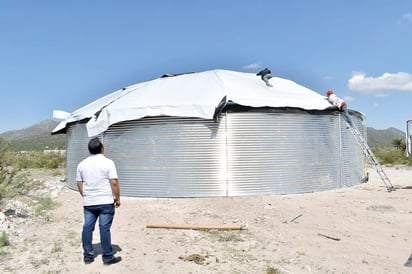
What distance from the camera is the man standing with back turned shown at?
5129 millimetres

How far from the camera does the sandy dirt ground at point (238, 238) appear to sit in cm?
512

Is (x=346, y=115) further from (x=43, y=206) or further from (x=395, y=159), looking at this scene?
(x=395, y=159)

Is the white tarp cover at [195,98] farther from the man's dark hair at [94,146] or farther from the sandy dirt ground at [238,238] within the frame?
the man's dark hair at [94,146]

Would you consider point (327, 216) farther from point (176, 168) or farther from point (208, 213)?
point (176, 168)

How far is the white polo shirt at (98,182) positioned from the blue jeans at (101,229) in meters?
0.09

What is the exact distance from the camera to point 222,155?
10.0 m

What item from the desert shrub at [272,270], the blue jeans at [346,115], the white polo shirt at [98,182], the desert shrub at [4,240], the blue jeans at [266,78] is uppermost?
the blue jeans at [266,78]

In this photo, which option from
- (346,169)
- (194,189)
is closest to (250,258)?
(194,189)

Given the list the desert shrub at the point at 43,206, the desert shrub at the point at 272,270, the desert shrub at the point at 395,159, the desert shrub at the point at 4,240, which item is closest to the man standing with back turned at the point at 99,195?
the desert shrub at the point at 4,240

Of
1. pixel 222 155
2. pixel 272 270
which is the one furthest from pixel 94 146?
pixel 222 155

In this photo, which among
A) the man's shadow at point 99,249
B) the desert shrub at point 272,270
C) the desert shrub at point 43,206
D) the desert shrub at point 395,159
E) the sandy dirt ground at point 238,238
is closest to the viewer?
the desert shrub at point 272,270

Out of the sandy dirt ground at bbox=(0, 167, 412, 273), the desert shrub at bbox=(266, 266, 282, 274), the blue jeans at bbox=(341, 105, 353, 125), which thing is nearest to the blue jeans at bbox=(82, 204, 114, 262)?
the sandy dirt ground at bbox=(0, 167, 412, 273)

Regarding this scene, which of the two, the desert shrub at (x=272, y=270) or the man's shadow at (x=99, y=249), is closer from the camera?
the desert shrub at (x=272, y=270)

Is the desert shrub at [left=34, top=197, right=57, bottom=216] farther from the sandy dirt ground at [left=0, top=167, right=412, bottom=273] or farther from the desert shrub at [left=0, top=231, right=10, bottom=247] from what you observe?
the desert shrub at [left=0, top=231, right=10, bottom=247]
